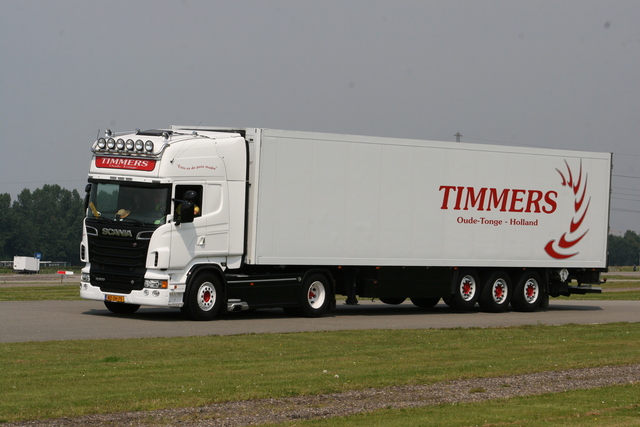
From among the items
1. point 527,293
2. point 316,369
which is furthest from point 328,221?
point 316,369

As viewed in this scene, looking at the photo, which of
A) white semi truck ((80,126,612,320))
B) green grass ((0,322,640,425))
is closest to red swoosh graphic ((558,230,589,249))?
white semi truck ((80,126,612,320))

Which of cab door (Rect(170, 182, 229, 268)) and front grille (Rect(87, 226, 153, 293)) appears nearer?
front grille (Rect(87, 226, 153, 293))

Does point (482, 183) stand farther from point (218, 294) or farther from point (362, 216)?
point (218, 294)

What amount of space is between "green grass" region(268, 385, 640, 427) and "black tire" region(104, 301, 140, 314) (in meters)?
13.0

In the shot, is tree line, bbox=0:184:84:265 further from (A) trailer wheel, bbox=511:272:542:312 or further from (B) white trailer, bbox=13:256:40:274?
(A) trailer wheel, bbox=511:272:542:312

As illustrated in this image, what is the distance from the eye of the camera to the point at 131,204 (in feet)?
66.7

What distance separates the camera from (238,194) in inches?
835

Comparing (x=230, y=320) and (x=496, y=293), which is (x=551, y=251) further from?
(x=230, y=320)

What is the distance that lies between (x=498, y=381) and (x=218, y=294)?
395 inches

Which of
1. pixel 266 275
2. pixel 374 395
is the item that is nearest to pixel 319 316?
pixel 266 275

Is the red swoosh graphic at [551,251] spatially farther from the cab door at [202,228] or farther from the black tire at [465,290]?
the cab door at [202,228]

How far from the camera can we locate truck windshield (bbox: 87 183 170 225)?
66.2 feet

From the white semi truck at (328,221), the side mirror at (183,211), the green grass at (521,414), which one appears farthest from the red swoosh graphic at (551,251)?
the green grass at (521,414)

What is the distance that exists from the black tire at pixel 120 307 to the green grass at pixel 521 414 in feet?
42.5
